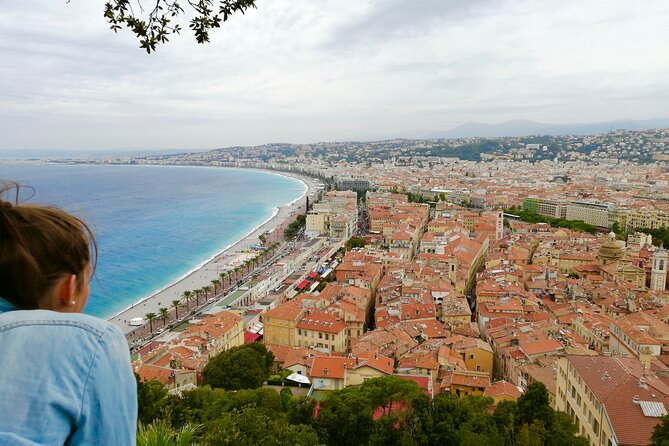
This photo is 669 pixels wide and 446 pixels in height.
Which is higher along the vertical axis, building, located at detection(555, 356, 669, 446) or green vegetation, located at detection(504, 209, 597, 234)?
building, located at detection(555, 356, 669, 446)

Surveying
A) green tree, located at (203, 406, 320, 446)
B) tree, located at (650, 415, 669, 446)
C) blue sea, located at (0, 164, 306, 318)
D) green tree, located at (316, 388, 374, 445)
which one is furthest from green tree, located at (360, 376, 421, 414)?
blue sea, located at (0, 164, 306, 318)

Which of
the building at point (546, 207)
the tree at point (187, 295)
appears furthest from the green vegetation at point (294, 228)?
the building at point (546, 207)

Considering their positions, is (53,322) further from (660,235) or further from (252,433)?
(660,235)

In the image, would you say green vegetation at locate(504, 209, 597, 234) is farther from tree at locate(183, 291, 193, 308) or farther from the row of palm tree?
tree at locate(183, 291, 193, 308)

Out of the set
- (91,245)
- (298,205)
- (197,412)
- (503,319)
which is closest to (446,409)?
(197,412)

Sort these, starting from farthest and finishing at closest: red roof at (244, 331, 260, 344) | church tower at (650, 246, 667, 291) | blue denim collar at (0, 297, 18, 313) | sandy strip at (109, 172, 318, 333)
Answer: church tower at (650, 246, 667, 291) < sandy strip at (109, 172, 318, 333) < red roof at (244, 331, 260, 344) < blue denim collar at (0, 297, 18, 313)

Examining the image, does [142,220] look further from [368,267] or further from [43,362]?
[43,362]

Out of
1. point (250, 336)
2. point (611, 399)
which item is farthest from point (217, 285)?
point (611, 399)
